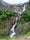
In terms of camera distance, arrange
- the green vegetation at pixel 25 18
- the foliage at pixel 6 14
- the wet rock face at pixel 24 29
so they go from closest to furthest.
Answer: the wet rock face at pixel 24 29 → the green vegetation at pixel 25 18 → the foliage at pixel 6 14

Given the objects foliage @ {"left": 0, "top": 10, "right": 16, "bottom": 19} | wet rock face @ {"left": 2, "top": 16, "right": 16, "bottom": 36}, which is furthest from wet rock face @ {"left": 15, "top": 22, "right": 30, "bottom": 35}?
foliage @ {"left": 0, "top": 10, "right": 16, "bottom": 19}

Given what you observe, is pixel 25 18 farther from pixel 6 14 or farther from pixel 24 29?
pixel 6 14

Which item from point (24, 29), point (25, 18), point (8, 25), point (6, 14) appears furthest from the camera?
point (6, 14)

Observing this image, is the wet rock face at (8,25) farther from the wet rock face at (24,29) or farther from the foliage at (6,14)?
the wet rock face at (24,29)

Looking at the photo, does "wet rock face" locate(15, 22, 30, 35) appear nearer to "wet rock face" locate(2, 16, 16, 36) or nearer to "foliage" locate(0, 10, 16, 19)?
"wet rock face" locate(2, 16, 16, 36)

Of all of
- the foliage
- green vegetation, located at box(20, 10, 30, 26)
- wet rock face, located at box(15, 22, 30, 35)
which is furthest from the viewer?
the foliage

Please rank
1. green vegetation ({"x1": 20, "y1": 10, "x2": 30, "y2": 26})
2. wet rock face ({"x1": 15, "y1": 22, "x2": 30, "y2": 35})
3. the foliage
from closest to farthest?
wet rock face ({"x1": 15, "y1": 22, "x2": 30, "y2": 35}), green vegetation ({"x1": 20, "y1": 10, "x2": 30, "y2": 26}), the foliage

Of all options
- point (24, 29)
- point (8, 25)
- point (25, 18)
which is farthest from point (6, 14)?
point (24, 29)

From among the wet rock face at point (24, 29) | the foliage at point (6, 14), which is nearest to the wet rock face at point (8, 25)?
the foliage at point (6, 14)

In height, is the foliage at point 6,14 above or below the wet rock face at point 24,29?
above

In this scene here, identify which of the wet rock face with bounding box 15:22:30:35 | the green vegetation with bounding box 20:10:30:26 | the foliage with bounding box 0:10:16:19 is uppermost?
the foliage with bounding box 0:10:16:19

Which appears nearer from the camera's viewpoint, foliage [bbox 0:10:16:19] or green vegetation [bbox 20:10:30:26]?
green vegetation [bbox 20:10:30:26]

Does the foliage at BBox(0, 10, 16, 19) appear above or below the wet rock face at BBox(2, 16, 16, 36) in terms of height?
above

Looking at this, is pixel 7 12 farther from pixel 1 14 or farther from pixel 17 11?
pixel 17 11
